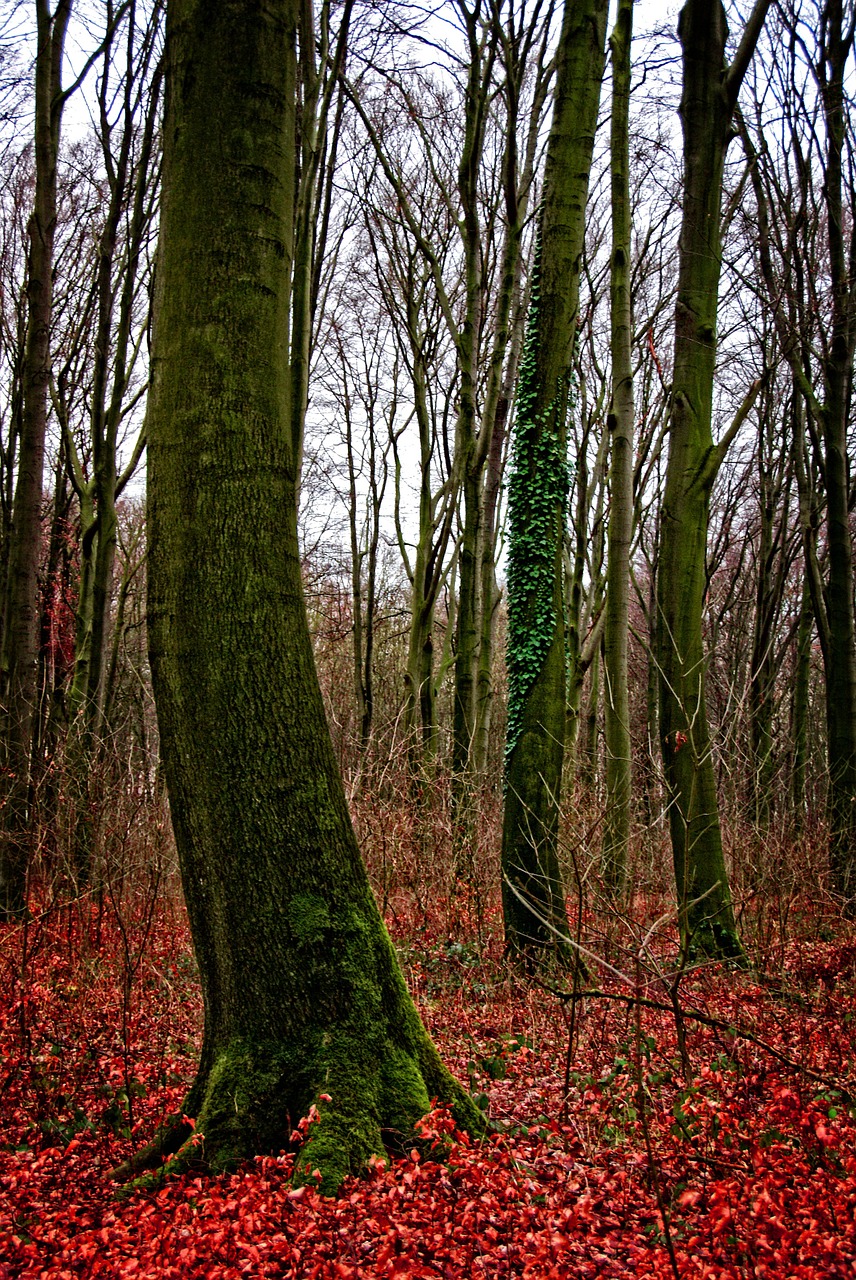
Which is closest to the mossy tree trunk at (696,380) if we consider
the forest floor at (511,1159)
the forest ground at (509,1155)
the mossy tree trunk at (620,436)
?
the mossy tree trunk at (620,436)

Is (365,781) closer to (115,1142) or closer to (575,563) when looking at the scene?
(115,1142)

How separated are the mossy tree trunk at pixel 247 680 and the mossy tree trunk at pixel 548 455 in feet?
11.6

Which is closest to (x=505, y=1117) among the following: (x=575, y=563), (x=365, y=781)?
(x=365, y=781)

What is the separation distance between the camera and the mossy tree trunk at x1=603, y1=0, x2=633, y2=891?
29.6ft

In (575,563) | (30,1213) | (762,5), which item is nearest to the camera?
(30,1213)

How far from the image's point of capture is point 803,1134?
2.95 metres

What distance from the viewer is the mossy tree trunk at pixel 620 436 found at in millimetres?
9016

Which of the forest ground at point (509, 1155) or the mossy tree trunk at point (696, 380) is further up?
the mossy tree trunk at point (696, 380)

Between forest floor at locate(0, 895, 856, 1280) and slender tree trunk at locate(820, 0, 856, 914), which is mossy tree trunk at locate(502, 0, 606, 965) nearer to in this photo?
forest floor at locate(0, 895, 856, 1280)

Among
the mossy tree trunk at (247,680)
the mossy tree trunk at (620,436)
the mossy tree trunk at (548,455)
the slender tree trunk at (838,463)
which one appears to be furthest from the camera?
the slender tree trunk at (838,463)

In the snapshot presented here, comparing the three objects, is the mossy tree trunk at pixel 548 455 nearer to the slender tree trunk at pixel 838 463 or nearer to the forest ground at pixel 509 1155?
the forest ground at pixel 509 1155

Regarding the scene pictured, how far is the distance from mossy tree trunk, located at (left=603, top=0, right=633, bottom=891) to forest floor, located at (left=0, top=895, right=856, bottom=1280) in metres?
3.70

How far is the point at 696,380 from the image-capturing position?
24.9ft

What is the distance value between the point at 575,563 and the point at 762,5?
10373 millimetres
